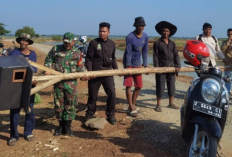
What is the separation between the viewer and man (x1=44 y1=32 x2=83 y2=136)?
14.7 ft

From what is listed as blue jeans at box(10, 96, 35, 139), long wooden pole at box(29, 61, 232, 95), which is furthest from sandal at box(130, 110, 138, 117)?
blue jeans at box(10, 96, 35, 139)

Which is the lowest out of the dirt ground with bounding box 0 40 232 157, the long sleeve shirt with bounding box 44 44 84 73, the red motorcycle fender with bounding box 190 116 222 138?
the dirt ground with bounding box 0 40 232 157

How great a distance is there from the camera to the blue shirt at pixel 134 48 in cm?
552

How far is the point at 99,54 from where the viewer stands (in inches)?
198

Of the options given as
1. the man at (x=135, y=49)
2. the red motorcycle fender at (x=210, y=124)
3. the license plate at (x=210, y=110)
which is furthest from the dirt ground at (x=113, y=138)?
the license plate at (x=210, y=110)

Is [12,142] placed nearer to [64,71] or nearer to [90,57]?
[64,71]

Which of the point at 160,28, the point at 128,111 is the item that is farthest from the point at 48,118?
the point at 160,28

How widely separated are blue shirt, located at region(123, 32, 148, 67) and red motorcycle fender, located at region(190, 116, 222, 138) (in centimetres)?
256

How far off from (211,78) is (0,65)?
8.08 ft

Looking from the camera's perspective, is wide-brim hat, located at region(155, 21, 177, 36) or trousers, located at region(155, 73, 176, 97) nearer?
wide-brim hat, located at region(155, 21, 177, 36)

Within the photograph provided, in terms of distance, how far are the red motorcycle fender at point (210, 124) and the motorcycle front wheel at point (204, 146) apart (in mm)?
45

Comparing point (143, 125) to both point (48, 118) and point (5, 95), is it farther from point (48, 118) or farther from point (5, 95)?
point (5, 95)

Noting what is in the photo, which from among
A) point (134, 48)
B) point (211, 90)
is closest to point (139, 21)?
point (134, 48)

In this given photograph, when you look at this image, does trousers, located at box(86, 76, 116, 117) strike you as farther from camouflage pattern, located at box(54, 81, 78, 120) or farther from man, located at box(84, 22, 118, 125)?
camouflage pattern, located at box(54, 81, 78, 120)
